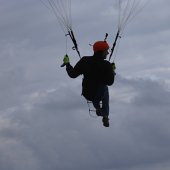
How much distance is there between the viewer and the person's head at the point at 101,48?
30.1 metres

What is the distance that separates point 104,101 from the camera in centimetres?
3109

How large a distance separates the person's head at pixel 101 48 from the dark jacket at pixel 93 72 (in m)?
0.21

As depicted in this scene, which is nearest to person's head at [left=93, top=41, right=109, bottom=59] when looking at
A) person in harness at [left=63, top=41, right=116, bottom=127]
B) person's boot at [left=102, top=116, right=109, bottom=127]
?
person in harness at [left=63, top=41, right=116, bottom=127]

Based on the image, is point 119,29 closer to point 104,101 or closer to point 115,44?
point 115,44

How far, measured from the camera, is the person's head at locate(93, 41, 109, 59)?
30141 millimetres

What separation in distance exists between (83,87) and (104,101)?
37.0 inches

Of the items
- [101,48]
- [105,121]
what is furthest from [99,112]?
[101,48]

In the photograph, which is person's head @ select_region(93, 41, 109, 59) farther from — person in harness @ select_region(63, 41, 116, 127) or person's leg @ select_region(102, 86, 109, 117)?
person's leg @ select_region(102, 86, 109, 117)

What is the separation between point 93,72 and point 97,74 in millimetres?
181

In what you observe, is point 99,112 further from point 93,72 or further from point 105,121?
point 93,72

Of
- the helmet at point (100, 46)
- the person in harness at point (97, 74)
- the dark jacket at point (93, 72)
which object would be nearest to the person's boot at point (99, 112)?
the person in harness at point (97, 74)

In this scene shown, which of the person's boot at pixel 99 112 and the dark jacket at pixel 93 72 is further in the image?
the person's boot at pixel 99 112

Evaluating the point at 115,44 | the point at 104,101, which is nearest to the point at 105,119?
the point at 104,101

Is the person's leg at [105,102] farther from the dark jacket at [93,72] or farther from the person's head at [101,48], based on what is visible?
the person's head at [101,48]
